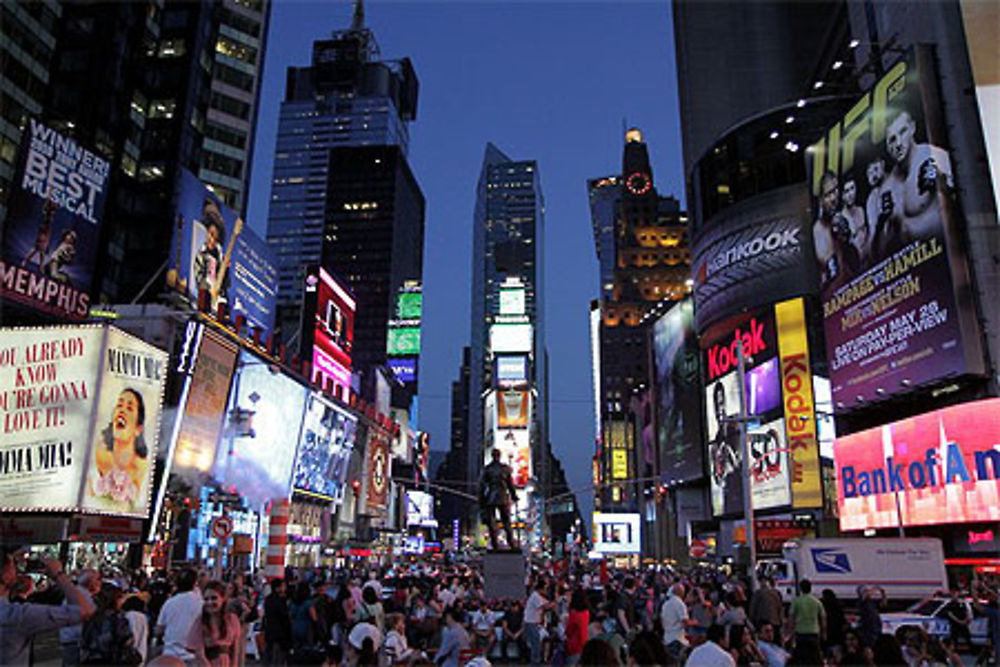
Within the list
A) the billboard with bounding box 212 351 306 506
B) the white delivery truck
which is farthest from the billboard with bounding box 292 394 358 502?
the white delivery truck

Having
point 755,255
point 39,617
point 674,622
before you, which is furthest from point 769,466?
point 39,617

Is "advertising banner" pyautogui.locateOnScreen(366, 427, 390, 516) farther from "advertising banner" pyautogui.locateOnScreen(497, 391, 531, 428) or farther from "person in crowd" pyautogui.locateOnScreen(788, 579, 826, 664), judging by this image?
"person in crowd" pyautogui.locateOnScreen(788, 579, 826, 664)

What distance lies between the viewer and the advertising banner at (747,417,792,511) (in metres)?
49.1

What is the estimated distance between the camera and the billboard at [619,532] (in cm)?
5499

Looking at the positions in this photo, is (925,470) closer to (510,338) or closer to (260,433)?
(260,433)

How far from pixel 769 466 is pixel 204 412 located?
36.3m

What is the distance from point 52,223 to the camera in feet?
98.4

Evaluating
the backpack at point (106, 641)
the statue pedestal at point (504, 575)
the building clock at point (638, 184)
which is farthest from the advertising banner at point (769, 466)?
the building clock at point (638, 184)

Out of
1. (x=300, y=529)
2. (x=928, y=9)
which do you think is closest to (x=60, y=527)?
(x=300, y=529)

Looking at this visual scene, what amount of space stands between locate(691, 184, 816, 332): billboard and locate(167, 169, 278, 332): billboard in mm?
33452

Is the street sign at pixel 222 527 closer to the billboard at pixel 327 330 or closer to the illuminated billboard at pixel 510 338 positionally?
the billboard at pixel 327 330

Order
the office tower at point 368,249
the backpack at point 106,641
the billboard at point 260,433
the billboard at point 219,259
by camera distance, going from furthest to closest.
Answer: the office tower at point 368,249, the billboard at point 260,433, the billboard at point 219,259, the backpack at point 106,641

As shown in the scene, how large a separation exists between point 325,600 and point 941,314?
98.2 feet

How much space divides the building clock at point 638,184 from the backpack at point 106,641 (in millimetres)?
166701
